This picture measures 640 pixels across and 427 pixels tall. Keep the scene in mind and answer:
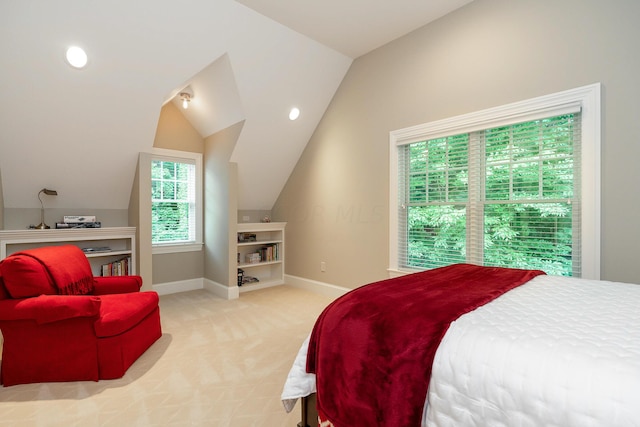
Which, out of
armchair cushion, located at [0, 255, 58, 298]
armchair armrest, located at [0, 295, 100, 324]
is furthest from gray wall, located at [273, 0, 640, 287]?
armchair cushion, located at [0, 255, 58, 298]

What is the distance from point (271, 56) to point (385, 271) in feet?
8.76

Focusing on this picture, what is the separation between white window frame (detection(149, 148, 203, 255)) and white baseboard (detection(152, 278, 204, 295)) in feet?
1.44

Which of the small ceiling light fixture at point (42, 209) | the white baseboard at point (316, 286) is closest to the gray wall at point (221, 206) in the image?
the white baseboard at point (316, 286)

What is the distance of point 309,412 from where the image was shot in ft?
5.01

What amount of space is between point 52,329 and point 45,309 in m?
0.18

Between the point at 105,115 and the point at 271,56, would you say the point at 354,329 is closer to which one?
the point at 271,56

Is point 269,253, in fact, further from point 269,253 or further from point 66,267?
point 66,267

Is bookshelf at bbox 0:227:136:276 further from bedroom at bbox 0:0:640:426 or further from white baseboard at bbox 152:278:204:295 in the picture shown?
white baseboard at bbox 152:278:204:295

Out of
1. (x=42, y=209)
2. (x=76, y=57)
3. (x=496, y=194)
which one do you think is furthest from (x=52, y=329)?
(x=496, y=194)

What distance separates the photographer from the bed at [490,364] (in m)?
0.82

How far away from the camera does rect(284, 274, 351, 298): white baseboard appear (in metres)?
4.11

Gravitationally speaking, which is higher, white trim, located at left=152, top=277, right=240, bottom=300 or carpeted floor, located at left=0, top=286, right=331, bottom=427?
white trim, located at left=152, top=277, right=240, bottom=300

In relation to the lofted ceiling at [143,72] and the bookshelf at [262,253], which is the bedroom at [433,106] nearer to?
the lofted ceiling at [143,72]

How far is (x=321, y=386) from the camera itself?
4.30 feet
